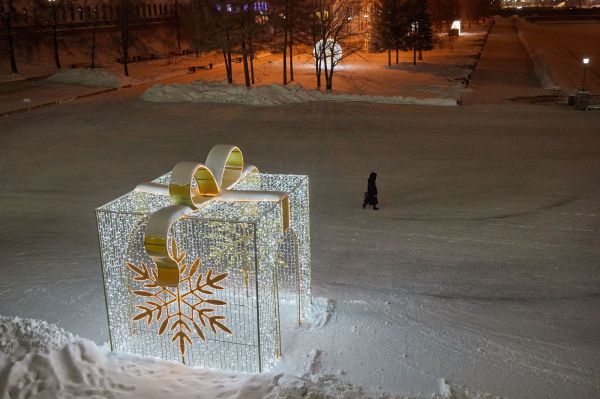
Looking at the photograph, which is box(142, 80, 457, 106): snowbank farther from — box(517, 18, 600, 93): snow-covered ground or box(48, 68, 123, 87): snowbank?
box(517, 18, 600, 93): snow-covered ground

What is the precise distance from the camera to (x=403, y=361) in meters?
7.28

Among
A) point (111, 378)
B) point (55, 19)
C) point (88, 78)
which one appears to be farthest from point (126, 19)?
point (111, 378)

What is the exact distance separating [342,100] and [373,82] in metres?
6.77

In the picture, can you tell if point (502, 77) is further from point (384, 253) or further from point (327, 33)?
point (384, 253)

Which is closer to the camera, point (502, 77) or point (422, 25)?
point (502, 77)

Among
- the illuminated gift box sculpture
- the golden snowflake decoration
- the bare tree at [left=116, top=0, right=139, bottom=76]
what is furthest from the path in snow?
the bare tree at [left=116, top=0, right=139, bottom=76]

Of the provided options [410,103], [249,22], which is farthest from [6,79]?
[410,103]

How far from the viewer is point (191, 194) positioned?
646 cm

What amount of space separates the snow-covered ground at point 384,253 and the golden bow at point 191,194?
1.46 meters

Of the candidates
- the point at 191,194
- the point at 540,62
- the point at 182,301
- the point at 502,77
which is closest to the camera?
the point at 191,194

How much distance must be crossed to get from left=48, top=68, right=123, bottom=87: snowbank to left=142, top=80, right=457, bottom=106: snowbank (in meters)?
7.48

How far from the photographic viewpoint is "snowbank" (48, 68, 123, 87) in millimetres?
35812

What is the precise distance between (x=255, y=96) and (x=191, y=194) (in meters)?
22.0

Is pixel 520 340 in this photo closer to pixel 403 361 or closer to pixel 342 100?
pixel 403 361
